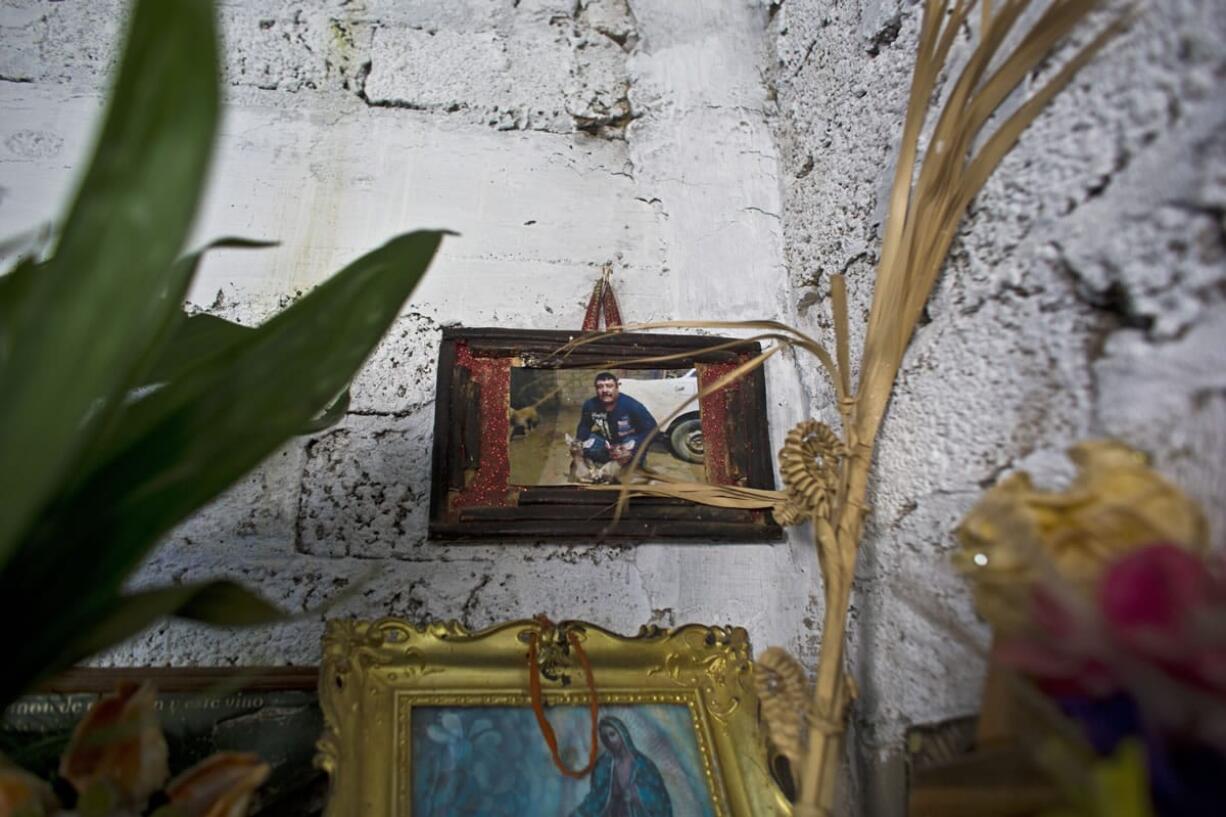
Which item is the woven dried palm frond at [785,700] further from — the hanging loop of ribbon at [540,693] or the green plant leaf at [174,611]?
the green plant leaf at [174,611]

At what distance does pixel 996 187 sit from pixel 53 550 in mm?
680

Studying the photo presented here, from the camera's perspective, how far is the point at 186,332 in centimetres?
66

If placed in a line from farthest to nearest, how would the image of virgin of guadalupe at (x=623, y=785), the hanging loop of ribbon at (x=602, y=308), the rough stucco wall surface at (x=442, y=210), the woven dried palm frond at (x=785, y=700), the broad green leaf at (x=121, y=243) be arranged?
the hanging loop of ribbon at (x=602, y=308)
the rough stucco wall surface at (x=442, y=210)
the image of virgin of guadalupe at (x=623, y=785)
the woven dried palm frond at (x=785, y=700)
the broad green leaf at (x=121, y=243)

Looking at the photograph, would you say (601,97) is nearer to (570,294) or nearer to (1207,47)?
(570,294)

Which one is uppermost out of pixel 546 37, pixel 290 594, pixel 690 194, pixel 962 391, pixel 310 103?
pixel 546 37

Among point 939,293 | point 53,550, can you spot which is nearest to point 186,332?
point 53,550

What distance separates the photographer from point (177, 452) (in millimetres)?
480

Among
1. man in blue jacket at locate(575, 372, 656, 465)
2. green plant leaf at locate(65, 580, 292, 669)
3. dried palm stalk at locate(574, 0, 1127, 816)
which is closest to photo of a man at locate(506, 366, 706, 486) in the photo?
man in blue jacket at locate(575, 372, 656, 465)

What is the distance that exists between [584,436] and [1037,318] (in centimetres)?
46

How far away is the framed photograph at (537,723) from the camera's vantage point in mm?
657

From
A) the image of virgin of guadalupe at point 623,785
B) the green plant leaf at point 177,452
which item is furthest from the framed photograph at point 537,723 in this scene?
the green plant leaf at point 177,452

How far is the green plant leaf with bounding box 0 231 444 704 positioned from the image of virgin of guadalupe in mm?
394

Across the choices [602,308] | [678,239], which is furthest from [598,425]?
[678,239]

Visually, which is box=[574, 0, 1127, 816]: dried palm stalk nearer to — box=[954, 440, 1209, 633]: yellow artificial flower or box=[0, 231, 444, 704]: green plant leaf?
box=[954, 440, 1209, 633]: yellow artificial flower
